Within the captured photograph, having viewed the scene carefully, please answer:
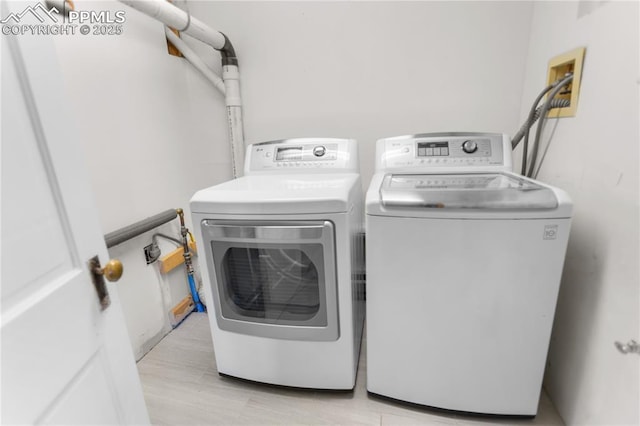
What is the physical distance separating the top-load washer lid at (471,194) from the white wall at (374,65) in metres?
0.74

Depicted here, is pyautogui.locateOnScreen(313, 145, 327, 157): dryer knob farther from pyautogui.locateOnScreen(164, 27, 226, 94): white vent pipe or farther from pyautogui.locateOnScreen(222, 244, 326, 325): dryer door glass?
pyautogui.locateOnScreen(164, 27, 226, 94): white vent pipe

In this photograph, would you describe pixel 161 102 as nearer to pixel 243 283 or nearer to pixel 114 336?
pixel 243 283

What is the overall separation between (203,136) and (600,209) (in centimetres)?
217

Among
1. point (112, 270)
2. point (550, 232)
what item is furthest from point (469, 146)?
point (112, 270)

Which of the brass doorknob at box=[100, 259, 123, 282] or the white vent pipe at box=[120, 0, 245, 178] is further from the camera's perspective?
the white vent pipe at box=[120, 0, 245, 178]

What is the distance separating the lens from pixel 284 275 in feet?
4.38

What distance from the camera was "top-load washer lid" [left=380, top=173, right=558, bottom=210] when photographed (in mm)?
1013

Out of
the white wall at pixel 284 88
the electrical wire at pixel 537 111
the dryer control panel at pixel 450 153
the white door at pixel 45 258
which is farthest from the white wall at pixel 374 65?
the white door at pixel 45 258

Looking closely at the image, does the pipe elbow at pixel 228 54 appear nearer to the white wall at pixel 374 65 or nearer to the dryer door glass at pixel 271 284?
the white wall at pixel 374 65

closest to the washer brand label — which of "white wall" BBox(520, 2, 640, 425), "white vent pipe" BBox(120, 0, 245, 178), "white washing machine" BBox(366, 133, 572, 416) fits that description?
"white washing machine" BBox(366, 133, 572, 416)

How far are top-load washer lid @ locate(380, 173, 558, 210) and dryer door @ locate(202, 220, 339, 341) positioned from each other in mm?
295

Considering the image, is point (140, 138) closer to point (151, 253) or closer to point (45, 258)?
point (151, 253)

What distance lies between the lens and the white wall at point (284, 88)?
1.57m

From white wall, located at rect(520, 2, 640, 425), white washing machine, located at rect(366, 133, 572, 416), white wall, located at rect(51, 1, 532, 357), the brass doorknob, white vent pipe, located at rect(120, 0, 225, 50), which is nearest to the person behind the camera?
the brass doorknob
